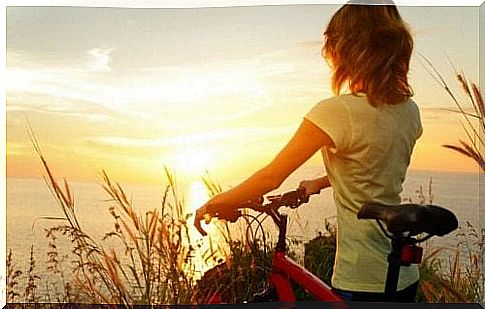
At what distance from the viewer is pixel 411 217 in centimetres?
484

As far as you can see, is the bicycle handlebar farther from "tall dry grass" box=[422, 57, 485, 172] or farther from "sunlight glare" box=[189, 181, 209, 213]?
"tall dry grass" box=[422, 57, 485, 172]

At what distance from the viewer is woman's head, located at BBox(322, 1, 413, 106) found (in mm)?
5336

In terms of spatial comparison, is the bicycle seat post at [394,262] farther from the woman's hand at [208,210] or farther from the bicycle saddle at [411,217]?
the woman's hand at [208,210]

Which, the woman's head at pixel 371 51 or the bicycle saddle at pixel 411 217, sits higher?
the woman's head at pixel 371 51

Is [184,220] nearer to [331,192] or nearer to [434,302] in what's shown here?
[331,192]

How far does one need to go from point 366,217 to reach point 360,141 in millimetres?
389

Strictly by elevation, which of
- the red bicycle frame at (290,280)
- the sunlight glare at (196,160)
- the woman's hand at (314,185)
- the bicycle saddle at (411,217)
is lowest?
the red bicycle frame at (290,280)

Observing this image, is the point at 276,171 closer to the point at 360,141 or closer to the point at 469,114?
the point at 360,141

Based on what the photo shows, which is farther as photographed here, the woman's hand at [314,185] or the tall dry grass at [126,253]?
the tall dry grass at [126,253]

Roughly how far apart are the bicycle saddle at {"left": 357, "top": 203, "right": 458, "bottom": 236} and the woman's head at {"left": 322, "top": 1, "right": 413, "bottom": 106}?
579 mm

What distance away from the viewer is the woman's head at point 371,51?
5.34 metres

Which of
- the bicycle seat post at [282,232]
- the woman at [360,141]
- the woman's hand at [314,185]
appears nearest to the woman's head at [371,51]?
the woman at [360,141]

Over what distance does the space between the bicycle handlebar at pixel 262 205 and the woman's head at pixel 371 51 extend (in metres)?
0.56

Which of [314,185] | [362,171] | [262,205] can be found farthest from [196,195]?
[362,171]
